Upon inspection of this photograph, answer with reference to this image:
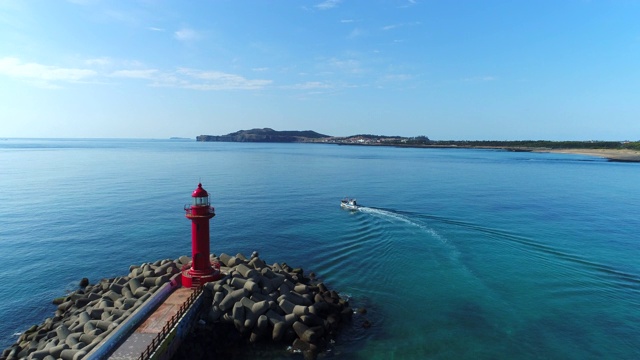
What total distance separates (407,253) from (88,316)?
20.8 metres

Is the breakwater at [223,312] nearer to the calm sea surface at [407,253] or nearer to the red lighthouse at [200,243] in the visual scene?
the red lighthouse at [200,243]

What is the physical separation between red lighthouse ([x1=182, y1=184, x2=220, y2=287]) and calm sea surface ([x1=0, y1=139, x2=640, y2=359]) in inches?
188

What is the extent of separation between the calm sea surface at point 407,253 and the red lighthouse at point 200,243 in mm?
4764

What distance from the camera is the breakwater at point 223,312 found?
15.7m

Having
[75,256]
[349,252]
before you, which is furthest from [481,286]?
[75,256]

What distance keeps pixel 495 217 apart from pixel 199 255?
105ft

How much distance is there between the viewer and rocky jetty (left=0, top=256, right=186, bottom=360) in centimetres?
1487

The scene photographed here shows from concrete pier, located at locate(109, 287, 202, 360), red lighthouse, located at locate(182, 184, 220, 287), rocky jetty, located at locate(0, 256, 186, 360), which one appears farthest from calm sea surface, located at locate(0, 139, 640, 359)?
red lighthouse, located at locate(182, 184, 220, 287)

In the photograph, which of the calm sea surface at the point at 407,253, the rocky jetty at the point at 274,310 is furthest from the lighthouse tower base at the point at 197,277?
the calm sea surface at the point at 407,253

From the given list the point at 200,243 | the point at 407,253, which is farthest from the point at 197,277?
the point at 407,253

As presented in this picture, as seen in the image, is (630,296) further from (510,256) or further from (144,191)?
(144,191)

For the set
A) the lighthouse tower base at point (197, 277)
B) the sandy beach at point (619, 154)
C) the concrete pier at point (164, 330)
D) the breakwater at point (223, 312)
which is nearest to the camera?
the concrete pier at point (164, 330)

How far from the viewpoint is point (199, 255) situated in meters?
19.1

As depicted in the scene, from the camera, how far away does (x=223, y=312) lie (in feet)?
58.6
